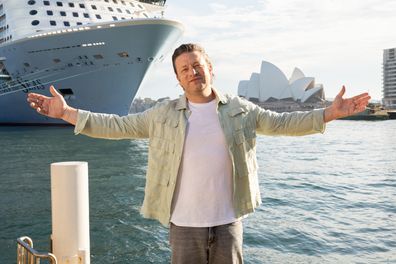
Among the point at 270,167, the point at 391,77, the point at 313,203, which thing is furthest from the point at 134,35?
the point at 391,77

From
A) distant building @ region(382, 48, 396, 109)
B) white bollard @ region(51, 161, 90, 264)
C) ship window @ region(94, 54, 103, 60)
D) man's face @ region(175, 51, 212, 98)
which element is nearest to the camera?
man's face @ region(175, 51, 212, 98)

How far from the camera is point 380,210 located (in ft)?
25.5

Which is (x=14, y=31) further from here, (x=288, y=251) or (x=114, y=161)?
(x=288, y=251)

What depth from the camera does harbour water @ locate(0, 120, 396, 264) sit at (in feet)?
17.7

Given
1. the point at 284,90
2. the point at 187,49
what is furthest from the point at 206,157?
the point at 284,90

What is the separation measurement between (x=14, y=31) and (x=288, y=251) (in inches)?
1049

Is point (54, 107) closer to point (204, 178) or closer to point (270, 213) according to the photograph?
point (204, 178)

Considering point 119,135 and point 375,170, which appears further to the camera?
point 375,170

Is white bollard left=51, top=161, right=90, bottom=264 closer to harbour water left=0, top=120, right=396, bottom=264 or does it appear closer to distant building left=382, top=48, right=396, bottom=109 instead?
harbour water left=0, top=120, right=396, bottom=264

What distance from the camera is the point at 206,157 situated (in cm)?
204

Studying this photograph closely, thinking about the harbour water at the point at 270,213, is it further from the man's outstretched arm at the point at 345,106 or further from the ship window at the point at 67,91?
the ship window at the point at 67,91

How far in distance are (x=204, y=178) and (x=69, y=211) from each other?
0.92 metres

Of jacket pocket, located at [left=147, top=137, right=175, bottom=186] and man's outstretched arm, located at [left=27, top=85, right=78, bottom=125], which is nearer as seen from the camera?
jacket pocket, located at [left=147, top=137, right=175, bottom=186]

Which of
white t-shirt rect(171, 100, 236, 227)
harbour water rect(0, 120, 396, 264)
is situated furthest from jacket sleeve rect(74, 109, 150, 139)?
harbour water rect(0, 120, 396, 264)
